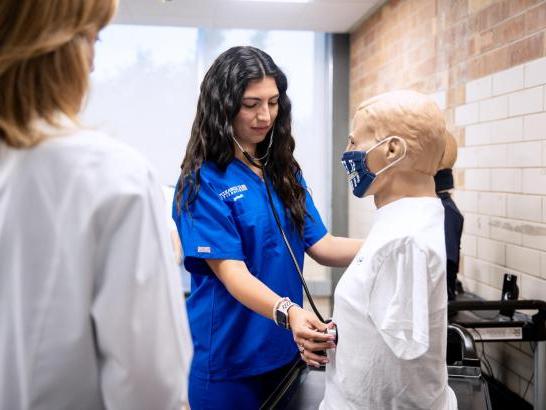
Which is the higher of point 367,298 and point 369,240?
point 369,240

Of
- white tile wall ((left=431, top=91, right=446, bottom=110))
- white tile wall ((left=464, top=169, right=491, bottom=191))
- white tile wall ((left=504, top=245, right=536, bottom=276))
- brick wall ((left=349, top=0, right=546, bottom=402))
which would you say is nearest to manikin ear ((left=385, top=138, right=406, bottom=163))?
brick wall ((left=349, top=0, right=546, bottom=402))

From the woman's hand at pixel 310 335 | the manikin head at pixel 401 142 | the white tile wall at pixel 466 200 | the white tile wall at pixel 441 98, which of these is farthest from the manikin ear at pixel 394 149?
the white tile wall at pixel 441 98

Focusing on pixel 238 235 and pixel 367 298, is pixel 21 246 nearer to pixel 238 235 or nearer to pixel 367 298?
pixel 367 298

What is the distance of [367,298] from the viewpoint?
41.8 inches

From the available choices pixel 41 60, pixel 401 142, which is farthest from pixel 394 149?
pixel 41 60

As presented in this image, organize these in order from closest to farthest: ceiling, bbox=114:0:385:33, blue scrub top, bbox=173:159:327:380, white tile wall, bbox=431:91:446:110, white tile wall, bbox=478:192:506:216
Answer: blue scrub top, bbox=173:159:327:380 < white tile wall, bbox=478:192:506:216 < white tile wall, bbox=431:91:446:110 < ceiling, bbox=114:0:385:33

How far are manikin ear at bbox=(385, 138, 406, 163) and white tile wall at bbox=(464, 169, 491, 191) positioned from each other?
1833mm

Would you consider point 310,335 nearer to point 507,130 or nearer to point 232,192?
point 232,192

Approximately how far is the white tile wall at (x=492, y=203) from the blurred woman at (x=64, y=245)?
2.30 metres

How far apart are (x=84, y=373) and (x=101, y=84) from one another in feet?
15.9

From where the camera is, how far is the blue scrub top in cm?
146

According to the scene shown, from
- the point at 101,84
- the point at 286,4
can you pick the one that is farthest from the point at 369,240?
the point at 101,84

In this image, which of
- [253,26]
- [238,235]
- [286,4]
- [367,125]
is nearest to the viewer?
[367,125]

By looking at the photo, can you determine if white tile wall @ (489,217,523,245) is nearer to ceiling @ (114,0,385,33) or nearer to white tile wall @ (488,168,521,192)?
white tile wall @ (488,168,521,192)
